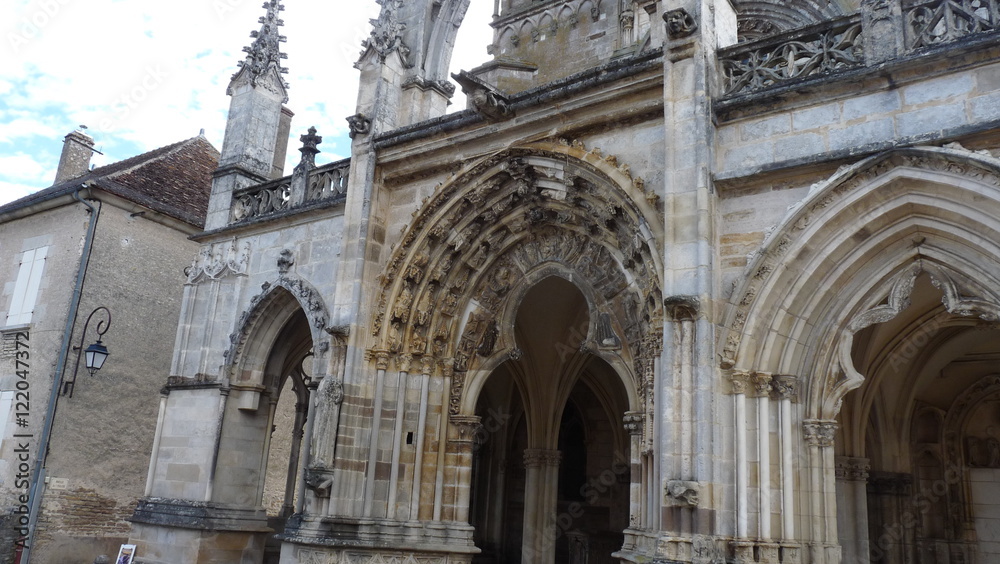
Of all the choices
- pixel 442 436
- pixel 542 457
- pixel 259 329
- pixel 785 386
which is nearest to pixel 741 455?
pixel 785 386

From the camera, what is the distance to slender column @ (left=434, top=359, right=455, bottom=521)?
905 centimetres

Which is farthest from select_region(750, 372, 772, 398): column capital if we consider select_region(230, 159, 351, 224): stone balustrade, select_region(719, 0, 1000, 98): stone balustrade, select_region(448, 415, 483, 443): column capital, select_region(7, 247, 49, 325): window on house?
select_region(7, 247, 49, 325): window on house

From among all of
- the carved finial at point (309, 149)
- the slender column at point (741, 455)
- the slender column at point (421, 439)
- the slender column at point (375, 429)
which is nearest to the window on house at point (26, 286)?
the carved finial at point (309, 149)

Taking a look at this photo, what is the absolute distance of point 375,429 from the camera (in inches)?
354

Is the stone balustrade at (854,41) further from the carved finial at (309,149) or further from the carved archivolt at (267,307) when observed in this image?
the carved finial at (309,149)

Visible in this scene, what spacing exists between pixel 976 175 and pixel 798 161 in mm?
1223

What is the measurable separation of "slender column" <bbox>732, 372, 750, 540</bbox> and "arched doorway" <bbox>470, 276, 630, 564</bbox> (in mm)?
4183

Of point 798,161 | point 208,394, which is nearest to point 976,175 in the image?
point 798,161

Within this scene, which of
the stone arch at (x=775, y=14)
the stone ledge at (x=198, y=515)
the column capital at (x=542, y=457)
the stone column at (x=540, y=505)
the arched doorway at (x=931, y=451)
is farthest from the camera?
the stone arch at (x=775, y=14)

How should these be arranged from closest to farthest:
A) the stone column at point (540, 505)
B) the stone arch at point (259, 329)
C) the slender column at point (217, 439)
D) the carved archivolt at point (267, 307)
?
the carved archivolt at point (267, 307)
the slender column at point (217, 439)
the stone arch at point (259, 329)
the stone column at point (540, 505)

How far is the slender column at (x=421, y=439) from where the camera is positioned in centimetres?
895

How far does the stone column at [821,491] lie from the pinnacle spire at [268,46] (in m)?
8.71

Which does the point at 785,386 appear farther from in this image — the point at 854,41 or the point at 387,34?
the point at 387,34

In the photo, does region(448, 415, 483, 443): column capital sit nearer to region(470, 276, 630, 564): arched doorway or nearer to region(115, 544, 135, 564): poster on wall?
region(470, 276, 630, 564): arched doorway
